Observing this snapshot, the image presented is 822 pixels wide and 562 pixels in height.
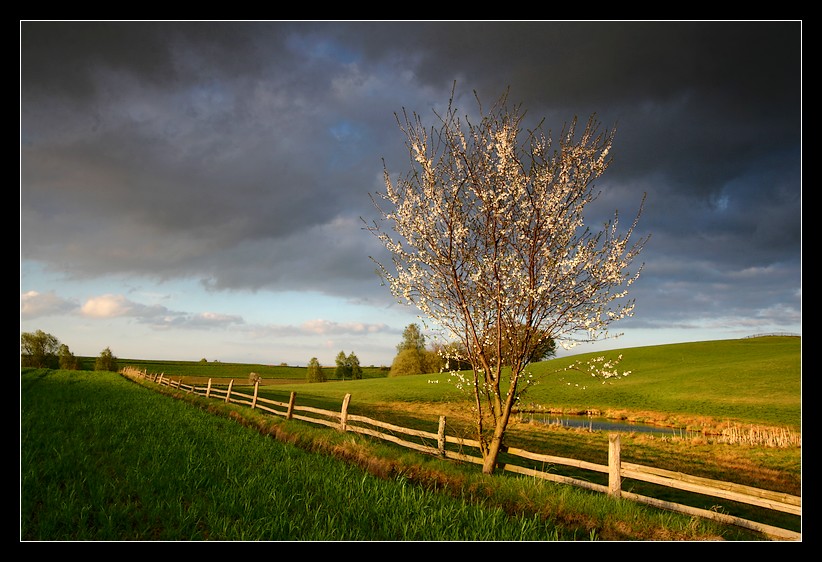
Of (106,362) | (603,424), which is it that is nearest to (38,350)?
(106,362)

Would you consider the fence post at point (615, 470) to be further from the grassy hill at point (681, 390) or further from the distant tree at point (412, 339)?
the distant tree at point (412, 339)

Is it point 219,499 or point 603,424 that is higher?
point 219,499

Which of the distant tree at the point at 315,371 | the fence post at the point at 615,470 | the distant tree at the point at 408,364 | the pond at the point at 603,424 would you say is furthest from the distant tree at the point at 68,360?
the fence post at the point at 615,470

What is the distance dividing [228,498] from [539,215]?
792 centimetres

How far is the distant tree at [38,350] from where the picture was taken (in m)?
75.4

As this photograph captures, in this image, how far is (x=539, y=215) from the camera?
9.81 meters

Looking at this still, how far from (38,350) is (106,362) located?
1180cm

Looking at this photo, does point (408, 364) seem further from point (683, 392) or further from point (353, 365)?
point (683, 392)

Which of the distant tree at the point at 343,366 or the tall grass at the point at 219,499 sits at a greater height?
the tall grass at the point at 219,499

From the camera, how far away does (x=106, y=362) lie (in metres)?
76.6

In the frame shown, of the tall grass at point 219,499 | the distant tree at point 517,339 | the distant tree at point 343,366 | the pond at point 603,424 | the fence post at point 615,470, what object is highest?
the distant tree at point 517,339
